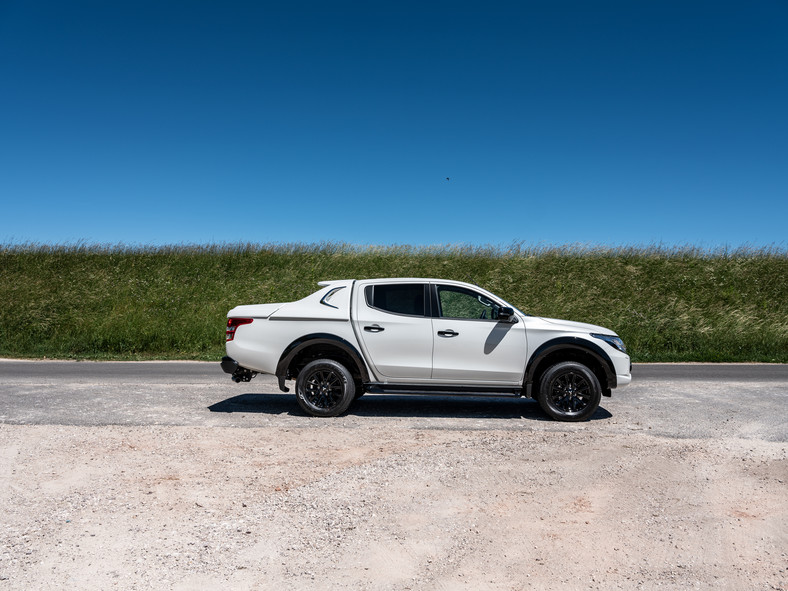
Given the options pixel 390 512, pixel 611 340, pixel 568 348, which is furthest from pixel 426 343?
pixel 390 512

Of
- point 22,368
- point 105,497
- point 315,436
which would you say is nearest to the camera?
point 105,497

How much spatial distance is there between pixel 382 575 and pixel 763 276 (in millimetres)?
26669

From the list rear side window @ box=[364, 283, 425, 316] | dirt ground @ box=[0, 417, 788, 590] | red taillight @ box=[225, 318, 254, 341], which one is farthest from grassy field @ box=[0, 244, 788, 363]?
dirt ground @ box=[0, 417, 788, 590]

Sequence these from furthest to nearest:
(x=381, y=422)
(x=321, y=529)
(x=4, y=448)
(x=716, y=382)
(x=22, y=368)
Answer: (x=22, y=368)
(x=716, y=382)
(x=381, y=422)
(x=4, y=448)
(x=321, y=529)

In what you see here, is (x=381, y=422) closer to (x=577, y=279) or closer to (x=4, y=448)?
(x=4, y=448)

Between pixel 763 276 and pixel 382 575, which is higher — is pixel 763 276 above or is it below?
above

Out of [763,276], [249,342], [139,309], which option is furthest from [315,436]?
[763,276]

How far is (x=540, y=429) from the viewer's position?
283 inches

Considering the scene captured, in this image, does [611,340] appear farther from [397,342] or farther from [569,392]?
[397,342]

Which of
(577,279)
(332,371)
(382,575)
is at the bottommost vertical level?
(382,575)

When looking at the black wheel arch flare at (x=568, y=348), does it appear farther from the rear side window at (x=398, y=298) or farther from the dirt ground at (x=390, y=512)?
the rear side window at (x=398, y=298)

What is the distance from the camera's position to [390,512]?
4.32m

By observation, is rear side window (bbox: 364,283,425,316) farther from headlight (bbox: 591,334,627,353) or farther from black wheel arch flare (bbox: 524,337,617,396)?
headlight (bbox: 591,334,627,353)

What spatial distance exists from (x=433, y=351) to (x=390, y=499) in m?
3.31
